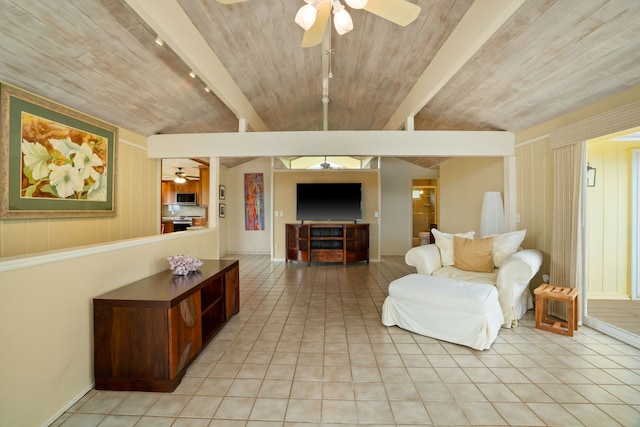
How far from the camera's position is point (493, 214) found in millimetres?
4055

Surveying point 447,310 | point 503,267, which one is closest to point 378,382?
point 447,310

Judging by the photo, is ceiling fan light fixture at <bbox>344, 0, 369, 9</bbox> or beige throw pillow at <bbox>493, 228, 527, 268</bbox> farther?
beige throw pillow at <bbox>493, 228, 527, 268</bbox>

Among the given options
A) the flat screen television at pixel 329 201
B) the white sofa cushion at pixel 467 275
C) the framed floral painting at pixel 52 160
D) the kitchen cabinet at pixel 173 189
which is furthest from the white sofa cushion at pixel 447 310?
the kitchen cabinet at pixel 173 189

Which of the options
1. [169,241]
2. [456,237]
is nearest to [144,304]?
[169,241]

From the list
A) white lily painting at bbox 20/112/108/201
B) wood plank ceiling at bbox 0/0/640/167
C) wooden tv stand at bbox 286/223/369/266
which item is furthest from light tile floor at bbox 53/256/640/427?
wooden tv stand at bbox 286/223/369/266

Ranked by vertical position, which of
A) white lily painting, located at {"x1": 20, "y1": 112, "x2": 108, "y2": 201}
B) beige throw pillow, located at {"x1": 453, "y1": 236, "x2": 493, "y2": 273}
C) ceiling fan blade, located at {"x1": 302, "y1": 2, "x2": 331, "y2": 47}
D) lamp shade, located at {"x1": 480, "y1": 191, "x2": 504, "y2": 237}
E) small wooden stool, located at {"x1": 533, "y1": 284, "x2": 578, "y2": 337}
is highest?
ceiling fan blade, located at {"x1": 302, "y1": 2, "x2": 331, "y2": 47}

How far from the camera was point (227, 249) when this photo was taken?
7.58m

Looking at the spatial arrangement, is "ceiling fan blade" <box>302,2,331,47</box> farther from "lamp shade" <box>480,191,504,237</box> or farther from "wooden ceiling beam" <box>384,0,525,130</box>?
"lamp shade" <box>480,191,504,237</box>

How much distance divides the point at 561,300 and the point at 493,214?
1621mm

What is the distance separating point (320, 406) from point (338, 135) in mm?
3063

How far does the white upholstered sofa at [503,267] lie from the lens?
9.12ft

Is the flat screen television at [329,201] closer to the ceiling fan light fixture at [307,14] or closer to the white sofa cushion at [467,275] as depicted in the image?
the white sofa cushion at [467,275]

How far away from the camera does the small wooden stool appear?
2.66 m

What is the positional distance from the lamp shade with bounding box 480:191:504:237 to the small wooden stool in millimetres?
1238
